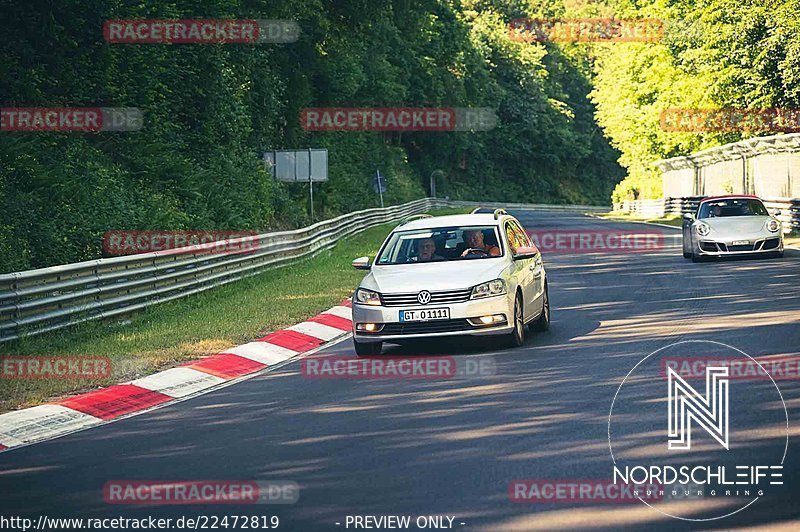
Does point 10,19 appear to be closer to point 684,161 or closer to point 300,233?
point 300,233

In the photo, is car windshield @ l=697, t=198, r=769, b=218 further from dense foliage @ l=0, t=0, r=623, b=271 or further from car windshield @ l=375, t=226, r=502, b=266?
car windshield @ l=375, t=226, r=502, b=266

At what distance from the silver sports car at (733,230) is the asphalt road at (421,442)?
35.9ft

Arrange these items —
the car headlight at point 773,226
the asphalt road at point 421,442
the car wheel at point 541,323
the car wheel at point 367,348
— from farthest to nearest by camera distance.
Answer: the car headlight at point 773,226, the car wheel at point 541,323, the car wheel at point 367,348, the asphalt road at point 421,442

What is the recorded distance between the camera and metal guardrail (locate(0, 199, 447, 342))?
14.2 metres

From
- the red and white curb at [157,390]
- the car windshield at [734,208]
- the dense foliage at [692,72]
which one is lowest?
the red and white curb at [157,390]

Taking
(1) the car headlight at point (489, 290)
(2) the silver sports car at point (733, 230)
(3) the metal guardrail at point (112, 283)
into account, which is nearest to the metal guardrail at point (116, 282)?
(3) the metal guardrail at point (112, 283)

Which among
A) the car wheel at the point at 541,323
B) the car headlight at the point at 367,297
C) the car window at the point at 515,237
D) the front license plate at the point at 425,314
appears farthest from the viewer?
the car wheel at the point at 541,323

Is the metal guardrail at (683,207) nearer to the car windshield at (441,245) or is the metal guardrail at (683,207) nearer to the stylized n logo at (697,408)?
the car windshield at (441,245)

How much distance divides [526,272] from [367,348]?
2.27 meters

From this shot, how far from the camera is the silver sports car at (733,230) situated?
83.6 ft

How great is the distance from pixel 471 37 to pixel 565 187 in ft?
71.1

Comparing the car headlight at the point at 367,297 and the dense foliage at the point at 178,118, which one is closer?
the car headlight at the point at 367,297

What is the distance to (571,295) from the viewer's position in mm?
20250

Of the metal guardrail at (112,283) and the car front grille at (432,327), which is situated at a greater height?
the metal guardrail at (112,283)
